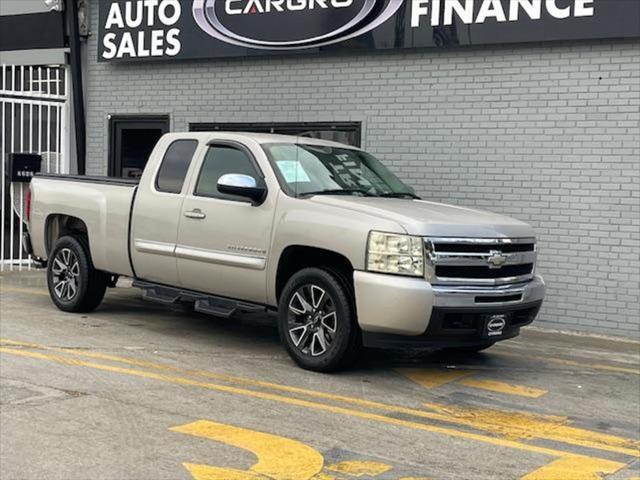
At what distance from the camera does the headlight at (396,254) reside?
21.5ft

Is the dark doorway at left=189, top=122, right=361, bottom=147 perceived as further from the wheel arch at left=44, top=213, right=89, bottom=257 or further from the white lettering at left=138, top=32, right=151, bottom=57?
the wheel arch at left=44, top=213, right=89, bottom=257

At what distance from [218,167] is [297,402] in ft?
8.98

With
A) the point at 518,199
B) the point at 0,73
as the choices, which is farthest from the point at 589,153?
the point at 0,73

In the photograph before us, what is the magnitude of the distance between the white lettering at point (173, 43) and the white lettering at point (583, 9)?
5.85 metres

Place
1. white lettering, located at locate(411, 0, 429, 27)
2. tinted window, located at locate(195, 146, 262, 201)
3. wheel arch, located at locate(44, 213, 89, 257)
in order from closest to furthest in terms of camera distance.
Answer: tinted window, located at locate(195, 146, 262, 201) → wheel arch, located at locate(44, 213, 89, 257) → white lettering, located at locate(411, 0, 429, 27)

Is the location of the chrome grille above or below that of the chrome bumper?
above

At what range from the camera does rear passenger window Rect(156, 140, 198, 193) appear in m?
8.36

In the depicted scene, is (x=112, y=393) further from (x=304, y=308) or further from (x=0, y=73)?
(x=0, y=73)

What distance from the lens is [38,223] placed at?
9.84 metres

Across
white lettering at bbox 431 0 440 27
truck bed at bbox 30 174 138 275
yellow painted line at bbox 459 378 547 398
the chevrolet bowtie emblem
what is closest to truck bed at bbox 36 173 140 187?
truck bed at bbox 30 174 138 275

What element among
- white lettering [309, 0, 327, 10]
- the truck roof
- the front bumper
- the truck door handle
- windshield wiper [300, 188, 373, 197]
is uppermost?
white lettering [309, 0, 327, 10]

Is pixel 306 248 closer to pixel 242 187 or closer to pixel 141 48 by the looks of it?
pixel 242 187

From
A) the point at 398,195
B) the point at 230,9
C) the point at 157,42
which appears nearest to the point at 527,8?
the point at 398,195

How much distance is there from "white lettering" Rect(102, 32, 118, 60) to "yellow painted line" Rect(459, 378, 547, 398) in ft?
28.5
